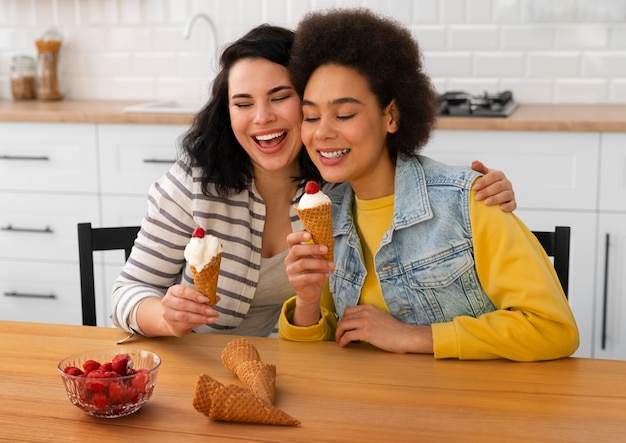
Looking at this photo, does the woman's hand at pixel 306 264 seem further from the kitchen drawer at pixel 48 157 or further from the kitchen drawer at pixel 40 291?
the kitchen drawer at pixel 40 291

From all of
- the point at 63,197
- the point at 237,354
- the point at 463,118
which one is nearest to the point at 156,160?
the point at 63,197

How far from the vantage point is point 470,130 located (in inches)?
118

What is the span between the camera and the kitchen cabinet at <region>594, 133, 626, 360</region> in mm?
2906

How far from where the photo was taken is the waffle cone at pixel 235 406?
121 centimetres

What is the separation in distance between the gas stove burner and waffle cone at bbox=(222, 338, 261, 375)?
183 centimetres

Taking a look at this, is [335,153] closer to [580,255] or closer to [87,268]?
[87,268]

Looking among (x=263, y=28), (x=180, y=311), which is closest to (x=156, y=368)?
(x=180, y=311)

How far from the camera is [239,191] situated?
1.96m

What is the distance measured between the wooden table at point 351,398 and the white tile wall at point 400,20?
231cm

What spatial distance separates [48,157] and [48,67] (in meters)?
0.71

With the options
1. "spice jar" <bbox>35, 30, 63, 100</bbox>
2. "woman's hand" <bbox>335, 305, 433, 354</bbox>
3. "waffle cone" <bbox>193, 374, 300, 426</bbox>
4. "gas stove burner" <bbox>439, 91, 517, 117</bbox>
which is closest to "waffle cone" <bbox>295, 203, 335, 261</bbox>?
"woman's hand" <bbox>335, 305, 433, 354</bbox>

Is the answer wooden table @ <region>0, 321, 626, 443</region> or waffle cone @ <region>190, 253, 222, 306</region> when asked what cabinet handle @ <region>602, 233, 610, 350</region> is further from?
waffle cone @ <region>190, 253, 222, 306</region>

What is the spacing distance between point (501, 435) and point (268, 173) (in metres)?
0.99

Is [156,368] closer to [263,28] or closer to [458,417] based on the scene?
[458,417]
